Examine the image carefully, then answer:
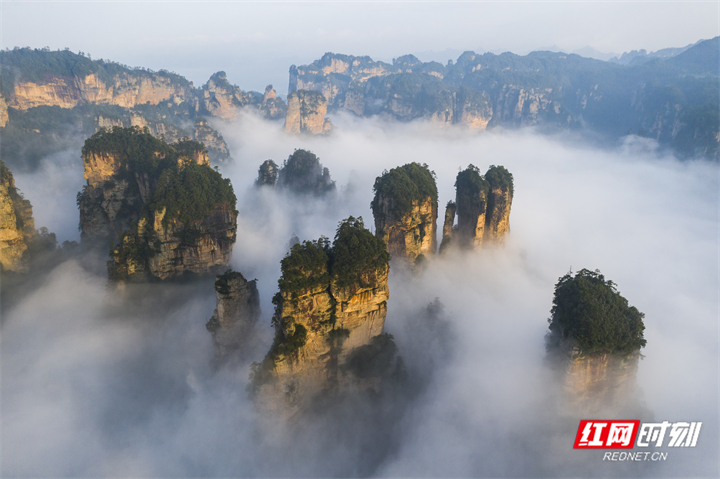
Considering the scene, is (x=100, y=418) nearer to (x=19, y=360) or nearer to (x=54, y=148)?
(x=19, y=360)

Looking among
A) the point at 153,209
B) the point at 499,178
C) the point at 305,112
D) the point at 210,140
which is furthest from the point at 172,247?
the point at 305,112

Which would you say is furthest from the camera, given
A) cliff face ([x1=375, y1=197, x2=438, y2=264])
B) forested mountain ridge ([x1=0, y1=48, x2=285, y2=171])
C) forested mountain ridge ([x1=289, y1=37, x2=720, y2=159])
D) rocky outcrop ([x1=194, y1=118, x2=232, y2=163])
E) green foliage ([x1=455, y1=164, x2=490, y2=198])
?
forested mountain ridge ([x1=289, y1=37, x2=720, y2=159])

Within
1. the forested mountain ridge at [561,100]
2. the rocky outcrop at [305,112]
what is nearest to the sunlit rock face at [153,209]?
the rocky outcrop at [305,112]

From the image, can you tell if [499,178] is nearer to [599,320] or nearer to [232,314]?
[599,320]

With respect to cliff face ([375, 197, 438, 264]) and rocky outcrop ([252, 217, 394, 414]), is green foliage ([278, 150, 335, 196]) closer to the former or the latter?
cliff face ([375, 197, 438, 264])

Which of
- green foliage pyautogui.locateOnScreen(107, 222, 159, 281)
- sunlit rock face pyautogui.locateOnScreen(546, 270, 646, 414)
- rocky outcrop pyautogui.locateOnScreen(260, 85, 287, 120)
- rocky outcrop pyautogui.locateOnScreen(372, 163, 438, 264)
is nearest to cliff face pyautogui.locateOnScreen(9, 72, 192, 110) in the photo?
rocky outcrop pyautogui.locateOnScreen(260, 85, 287, 120)

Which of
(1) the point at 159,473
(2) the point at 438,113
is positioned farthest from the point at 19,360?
(2) the point at 438,113

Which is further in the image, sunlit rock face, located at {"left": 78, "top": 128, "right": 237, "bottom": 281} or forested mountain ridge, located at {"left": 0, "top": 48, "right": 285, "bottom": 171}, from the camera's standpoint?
forested mountain ridge, located at {"left": 0, "top": 48, "right": 285, "bottom": 171}
